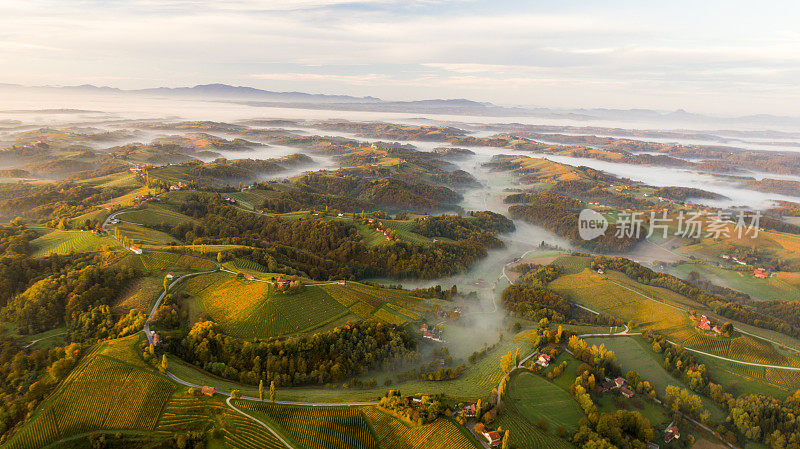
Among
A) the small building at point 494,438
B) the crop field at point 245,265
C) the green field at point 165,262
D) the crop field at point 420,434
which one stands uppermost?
the green field at point 165,262

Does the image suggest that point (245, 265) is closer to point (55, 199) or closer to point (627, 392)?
point (627, 392)

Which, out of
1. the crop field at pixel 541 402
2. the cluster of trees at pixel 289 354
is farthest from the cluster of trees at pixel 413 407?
the cluster of trees at pixel 289 354

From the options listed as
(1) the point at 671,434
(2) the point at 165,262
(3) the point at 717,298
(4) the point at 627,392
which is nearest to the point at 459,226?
(3) the point at 717,298

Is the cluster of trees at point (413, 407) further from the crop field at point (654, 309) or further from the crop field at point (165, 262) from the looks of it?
the crop field at point (654, 309)

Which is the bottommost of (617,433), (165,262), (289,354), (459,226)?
(617,433)

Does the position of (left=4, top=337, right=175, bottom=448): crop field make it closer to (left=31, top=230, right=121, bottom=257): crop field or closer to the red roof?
the red roof
